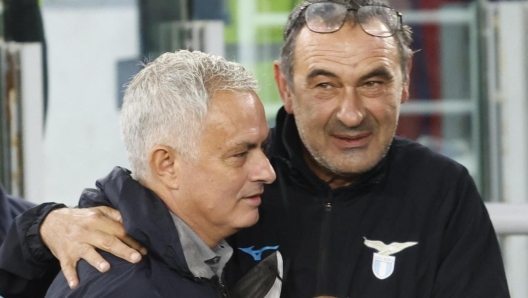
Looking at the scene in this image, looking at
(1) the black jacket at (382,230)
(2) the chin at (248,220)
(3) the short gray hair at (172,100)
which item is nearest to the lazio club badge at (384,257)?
(1) the black jacket at (382,230)

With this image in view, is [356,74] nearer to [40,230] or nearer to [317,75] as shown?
[317,75]

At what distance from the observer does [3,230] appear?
8.24 feet

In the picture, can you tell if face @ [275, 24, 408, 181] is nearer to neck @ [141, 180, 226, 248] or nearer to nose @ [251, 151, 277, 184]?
nose @ [251, 151, 277, 184]

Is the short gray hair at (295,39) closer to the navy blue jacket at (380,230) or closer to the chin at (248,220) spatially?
the navy blue jacket at (380,230)

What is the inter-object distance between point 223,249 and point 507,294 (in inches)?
26.7

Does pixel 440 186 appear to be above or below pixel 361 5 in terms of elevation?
below

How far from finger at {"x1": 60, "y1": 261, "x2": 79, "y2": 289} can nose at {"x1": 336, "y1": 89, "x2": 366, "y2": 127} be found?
75 centimetres

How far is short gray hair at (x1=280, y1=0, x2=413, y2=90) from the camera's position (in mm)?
2391

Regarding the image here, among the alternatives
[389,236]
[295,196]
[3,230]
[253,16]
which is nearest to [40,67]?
[253,16]

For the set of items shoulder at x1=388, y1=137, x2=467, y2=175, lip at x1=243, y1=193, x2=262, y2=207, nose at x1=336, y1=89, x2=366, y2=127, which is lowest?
lip at x1=243, y1=193, x2=262, y2=207

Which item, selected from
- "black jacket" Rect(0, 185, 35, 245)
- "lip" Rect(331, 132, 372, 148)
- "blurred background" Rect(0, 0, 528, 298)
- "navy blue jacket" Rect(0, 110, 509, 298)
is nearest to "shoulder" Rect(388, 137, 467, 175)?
"navy blue jacket" Rect(0, 110, 509, 298)

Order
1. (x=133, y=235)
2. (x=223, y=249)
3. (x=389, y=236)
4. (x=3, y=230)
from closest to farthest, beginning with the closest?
1. (x=133, y=235)
2. (x=223, y=249)
3. (x=389, y=236)
4. (x=3, y=230)

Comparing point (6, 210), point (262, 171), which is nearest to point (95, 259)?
point (262, 171)

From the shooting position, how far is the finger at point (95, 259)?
188cm
